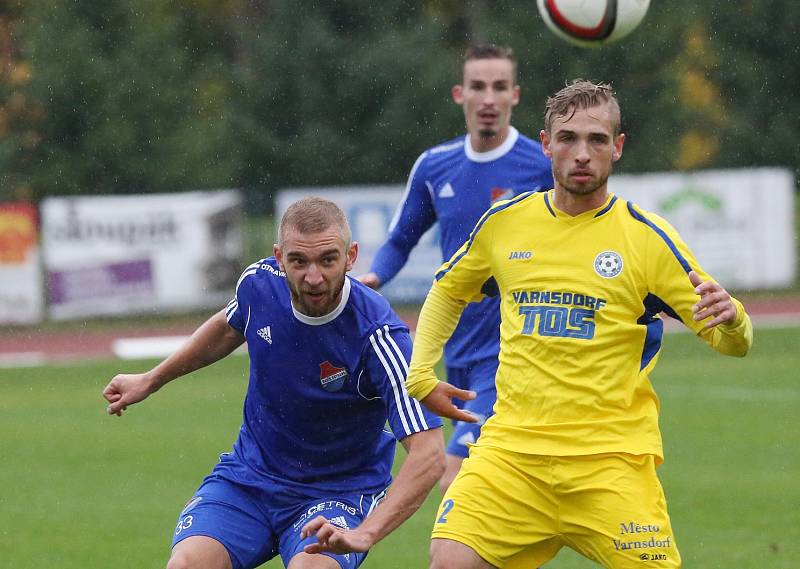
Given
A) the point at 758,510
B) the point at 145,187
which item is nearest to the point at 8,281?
the point at 145,187

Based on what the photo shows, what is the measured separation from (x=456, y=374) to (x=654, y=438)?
8.10 feet

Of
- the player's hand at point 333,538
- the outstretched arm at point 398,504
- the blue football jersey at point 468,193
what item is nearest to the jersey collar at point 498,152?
the blue football jersey at point 468,193

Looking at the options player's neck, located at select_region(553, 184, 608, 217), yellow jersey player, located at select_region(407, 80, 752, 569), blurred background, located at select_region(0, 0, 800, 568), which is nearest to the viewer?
yellow jersey player, located at select_region(407, 80, 752, 569)

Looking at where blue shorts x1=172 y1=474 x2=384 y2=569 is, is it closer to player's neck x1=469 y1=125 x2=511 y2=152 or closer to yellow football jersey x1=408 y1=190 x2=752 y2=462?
yellow football jersey x1=408 y1=190 x2=752 y2=462

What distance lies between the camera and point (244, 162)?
30.2 metres

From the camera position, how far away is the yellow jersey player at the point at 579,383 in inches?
188

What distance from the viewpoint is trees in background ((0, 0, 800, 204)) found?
90.7 ft

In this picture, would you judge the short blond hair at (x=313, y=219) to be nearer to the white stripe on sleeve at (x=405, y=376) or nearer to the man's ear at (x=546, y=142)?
the white stripe on sleeve at (x=405, y=376)

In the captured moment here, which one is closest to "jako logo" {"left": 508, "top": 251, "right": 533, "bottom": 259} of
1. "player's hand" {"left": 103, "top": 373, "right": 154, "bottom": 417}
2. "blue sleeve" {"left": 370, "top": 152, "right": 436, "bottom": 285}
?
"player's hand" {"left": 103, "top": 373, "right": 154, "bottom": 417}

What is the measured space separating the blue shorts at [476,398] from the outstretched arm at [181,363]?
1.70m

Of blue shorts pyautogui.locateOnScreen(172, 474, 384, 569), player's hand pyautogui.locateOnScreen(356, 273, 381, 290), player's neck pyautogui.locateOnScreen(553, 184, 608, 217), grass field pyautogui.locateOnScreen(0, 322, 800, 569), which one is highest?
player's neck pyautogui.locateOnScreen(553, 184, 608, 217)

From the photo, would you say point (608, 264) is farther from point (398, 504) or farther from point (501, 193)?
point (501, 193)

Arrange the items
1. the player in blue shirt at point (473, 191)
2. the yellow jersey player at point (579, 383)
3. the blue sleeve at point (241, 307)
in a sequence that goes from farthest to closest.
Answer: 1. the player in blue shirt at point (473, 191)
2. the blue sleeve at point (241, 307)
3. the yellow jersey player at point (579, 383)

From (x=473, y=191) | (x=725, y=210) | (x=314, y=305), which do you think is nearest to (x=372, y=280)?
(x=473, y=191)
